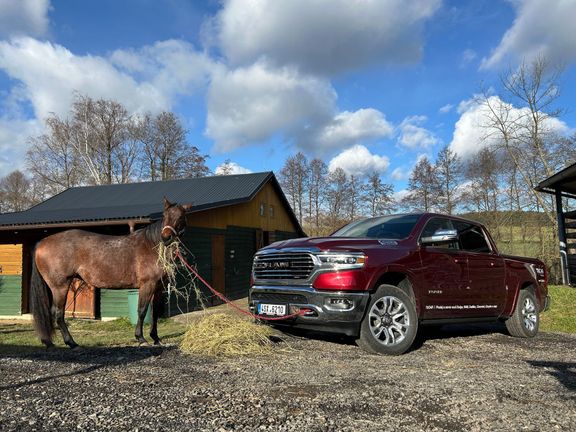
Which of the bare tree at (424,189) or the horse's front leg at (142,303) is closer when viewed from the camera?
the horse's front leg at (142,303)

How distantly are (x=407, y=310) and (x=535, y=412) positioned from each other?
2.26 meters

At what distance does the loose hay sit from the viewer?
5.39m

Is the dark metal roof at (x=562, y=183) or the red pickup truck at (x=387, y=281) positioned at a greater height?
the dark metal roof at (x=562, y=183)

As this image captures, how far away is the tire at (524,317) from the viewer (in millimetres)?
7227

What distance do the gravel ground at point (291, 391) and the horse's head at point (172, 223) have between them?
1694 mm

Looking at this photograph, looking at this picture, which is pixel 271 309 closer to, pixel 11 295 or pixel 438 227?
pixel 438 227

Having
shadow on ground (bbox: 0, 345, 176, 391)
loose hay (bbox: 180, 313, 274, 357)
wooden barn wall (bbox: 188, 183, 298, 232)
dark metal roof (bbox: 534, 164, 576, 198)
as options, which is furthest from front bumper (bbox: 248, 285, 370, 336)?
wooden barn wall (bbox: 188, 183, 298, 232)

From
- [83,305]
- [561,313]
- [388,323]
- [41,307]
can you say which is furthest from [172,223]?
[561,313]

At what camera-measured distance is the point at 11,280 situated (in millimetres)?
14492

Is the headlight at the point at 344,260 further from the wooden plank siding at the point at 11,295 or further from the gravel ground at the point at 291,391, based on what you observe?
the wooden plank siding at the point at 11,295

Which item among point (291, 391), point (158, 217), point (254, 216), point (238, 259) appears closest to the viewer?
point (291, 391)

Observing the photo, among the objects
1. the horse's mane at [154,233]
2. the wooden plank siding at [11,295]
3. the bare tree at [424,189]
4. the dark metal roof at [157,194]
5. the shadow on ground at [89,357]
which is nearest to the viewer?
the shadow on ground at [89,357]

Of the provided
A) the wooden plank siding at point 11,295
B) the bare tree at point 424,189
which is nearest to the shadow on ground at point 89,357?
the wooden plank siding at point 11,295

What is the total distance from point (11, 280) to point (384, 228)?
1349 cm
